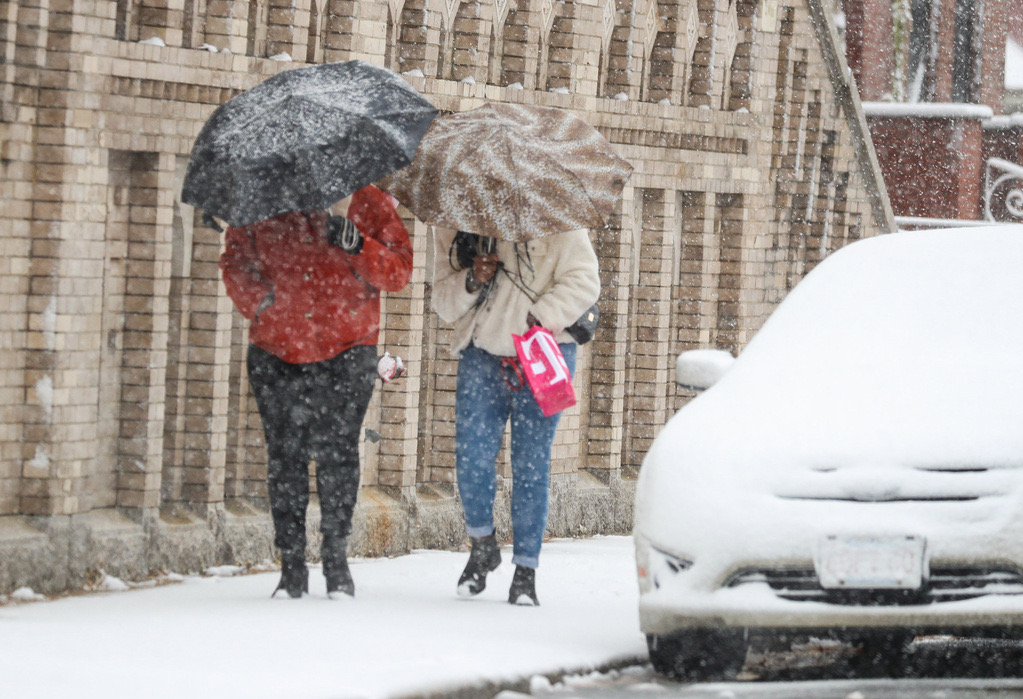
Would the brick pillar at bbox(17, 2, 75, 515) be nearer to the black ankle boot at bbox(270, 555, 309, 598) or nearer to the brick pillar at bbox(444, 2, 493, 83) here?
the black ankle boot at bbox(270, 555, 309, 598)

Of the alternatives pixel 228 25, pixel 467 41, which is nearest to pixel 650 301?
pixel 467 41

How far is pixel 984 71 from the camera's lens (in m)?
29.1

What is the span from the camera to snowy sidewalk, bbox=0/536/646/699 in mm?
5785

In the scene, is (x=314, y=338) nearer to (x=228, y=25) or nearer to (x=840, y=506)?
(x=228, y=25)

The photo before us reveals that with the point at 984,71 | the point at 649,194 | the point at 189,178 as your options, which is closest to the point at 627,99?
the point at 649,194

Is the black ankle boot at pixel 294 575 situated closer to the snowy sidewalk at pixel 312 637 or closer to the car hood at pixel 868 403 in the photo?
the snowy sidewalk at pixel 312 637

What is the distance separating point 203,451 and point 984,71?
22.6 meters

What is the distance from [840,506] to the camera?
20.3ft

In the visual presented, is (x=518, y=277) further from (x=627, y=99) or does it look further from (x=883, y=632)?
(x=627, y=99)

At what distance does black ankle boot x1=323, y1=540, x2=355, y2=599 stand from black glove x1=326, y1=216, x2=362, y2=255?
1.19m

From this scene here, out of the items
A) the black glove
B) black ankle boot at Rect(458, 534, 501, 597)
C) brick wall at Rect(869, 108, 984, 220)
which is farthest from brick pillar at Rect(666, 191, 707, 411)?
brick wall at Rect(869, 108, 984, 220)

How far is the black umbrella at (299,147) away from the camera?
23.0ft

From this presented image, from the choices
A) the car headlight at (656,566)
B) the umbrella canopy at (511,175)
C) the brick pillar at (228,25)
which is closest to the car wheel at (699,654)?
the car headlight at (656,566)

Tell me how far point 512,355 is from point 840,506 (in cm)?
191
